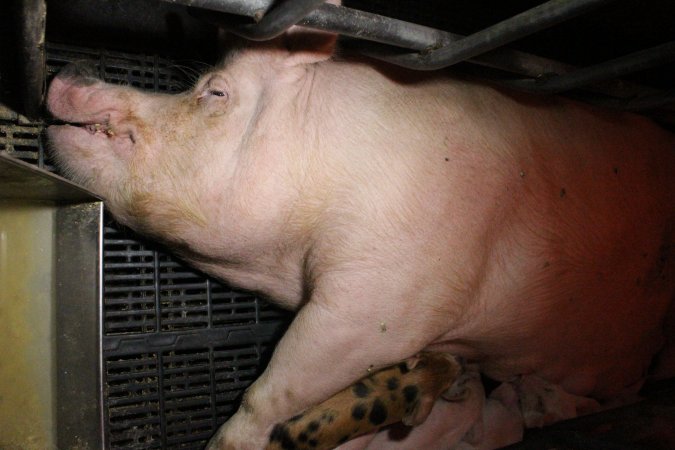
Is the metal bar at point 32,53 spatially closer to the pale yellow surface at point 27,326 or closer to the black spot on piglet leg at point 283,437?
the pale yellow surface at point 27,326

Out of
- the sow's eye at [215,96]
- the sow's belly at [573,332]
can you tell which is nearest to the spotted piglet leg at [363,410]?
the sow's belly at [573,332]

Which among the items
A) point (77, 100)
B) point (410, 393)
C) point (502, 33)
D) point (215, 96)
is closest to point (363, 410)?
point (410, 393)

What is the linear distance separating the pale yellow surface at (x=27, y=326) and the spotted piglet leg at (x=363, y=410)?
75 centimetres

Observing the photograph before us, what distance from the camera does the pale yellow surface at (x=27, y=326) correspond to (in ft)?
6.11

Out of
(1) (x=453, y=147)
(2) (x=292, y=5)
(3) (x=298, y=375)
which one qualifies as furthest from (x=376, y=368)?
(2) (x=292, y=5)

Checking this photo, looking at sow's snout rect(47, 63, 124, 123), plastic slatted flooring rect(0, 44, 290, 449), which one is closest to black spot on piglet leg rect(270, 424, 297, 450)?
plastic slatted flooring rect(0, 44, 290, 449)

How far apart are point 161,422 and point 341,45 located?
1.56 meters

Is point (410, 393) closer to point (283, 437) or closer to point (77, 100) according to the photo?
point (283, 437)

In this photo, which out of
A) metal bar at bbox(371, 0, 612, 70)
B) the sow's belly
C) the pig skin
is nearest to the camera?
metal bar at bbox(371, 0, 612, 70)

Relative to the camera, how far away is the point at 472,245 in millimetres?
1864

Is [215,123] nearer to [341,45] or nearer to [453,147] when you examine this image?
[341,45]

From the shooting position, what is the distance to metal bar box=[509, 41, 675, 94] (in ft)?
5.20

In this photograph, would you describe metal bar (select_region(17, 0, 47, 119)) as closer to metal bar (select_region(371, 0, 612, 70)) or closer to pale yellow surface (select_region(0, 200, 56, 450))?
pale yellow surface (select_region(0, 200, 56, 450))

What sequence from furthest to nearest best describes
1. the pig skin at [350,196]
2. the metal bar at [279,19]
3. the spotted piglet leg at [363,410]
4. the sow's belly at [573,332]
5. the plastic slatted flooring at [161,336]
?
1. the plastic slatted flooring at [161,336]
2. the sow's belly at [573,332]
3. the spotted piglet leg at [363,410]
4. the pig skin at [350,196]
5. the metal bar at [279,19]
